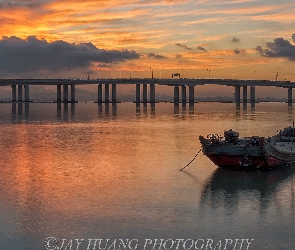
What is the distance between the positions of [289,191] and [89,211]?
11590 millimetres

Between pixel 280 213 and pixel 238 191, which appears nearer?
pixel 280 213

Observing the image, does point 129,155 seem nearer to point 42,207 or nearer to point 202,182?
point 202,182

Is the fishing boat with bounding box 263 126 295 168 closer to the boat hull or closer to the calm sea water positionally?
the boat hull

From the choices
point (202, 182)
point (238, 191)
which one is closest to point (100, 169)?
point (202, 182)

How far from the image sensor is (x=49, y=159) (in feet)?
134

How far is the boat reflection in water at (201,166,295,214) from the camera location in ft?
82.3

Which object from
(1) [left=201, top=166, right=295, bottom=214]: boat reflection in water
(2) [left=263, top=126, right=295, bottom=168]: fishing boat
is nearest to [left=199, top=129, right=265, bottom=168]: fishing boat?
(2) [left=263, top=126, right=295, bottom=168]: fishing boat

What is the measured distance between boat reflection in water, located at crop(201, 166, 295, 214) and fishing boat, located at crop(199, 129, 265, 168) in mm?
806

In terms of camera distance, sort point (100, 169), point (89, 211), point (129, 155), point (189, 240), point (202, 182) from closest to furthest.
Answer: point (189, 240) < point (89, 211) < point (202, 182) < point (100, 169) < point (129, 155)

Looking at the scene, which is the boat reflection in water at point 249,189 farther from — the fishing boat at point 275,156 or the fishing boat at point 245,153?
the fishing boat at point 245,153

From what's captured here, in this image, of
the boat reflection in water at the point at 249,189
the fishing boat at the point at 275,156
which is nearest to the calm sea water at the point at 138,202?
the boat reflection in water at the point at 249,189

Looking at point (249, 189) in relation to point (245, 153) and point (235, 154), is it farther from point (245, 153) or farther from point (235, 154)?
point (235, 154)

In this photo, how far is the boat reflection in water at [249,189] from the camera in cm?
2509

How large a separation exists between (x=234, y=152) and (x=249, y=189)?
23.1ft
